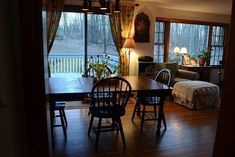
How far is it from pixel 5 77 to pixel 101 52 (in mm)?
5084

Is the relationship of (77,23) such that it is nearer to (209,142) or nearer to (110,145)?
(110,145)

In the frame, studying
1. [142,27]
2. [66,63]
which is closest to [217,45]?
[142,27]

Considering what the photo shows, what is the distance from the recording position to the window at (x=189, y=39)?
663 centimetres

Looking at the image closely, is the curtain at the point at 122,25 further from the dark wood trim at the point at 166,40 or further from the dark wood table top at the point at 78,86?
the dark wood table top at the point at 78,86

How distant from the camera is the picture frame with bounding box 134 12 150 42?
571cm

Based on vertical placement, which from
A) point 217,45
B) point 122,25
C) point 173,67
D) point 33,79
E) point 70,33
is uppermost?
point 122,25

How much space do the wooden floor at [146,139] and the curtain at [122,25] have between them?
1.84m

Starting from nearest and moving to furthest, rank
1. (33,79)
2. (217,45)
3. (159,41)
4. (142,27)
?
(33,79), (142,27), (159,41), (217,45)

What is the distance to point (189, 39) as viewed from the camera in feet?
23.7

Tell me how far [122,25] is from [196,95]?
2.44 meters

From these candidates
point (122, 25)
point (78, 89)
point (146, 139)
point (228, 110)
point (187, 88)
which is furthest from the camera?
point (122, 25)

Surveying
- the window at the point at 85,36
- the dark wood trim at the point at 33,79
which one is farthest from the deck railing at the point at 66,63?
the dark wood trim at the point at 33,79

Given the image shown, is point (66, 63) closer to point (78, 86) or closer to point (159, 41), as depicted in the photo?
point (159, 41)

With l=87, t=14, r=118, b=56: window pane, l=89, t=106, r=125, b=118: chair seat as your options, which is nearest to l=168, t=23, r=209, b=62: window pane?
l=87, t=14, r=118, b=56: window pane
